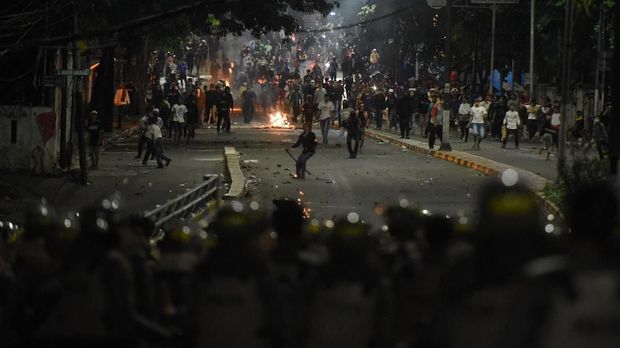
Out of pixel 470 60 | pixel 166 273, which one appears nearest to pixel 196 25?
pixel 470 60

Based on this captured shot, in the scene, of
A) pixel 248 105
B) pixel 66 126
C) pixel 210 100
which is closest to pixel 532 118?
pixel 210 100

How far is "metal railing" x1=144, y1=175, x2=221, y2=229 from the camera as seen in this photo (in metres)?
16.8

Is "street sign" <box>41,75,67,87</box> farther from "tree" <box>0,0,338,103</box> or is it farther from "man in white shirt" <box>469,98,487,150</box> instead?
"man in white shirt" <box>469,98,487,150</box>

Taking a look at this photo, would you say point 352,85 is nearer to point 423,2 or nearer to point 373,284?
point 423,2

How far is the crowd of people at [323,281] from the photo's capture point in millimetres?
5539

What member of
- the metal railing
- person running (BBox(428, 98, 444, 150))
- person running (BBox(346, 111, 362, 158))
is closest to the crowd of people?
the metal railing

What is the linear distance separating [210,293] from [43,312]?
42.7 inches

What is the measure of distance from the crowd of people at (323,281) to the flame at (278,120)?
47550 millimetres

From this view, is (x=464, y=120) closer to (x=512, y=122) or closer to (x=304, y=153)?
(x=512, y=122)

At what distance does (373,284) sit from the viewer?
6875mm

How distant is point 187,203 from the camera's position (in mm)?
19719

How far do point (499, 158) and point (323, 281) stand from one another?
29746mm

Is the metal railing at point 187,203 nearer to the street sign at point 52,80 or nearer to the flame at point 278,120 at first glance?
the street sign at point 52,80

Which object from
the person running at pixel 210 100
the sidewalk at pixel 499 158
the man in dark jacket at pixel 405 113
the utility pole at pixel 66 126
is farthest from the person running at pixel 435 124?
the person running at pixel 210 100
